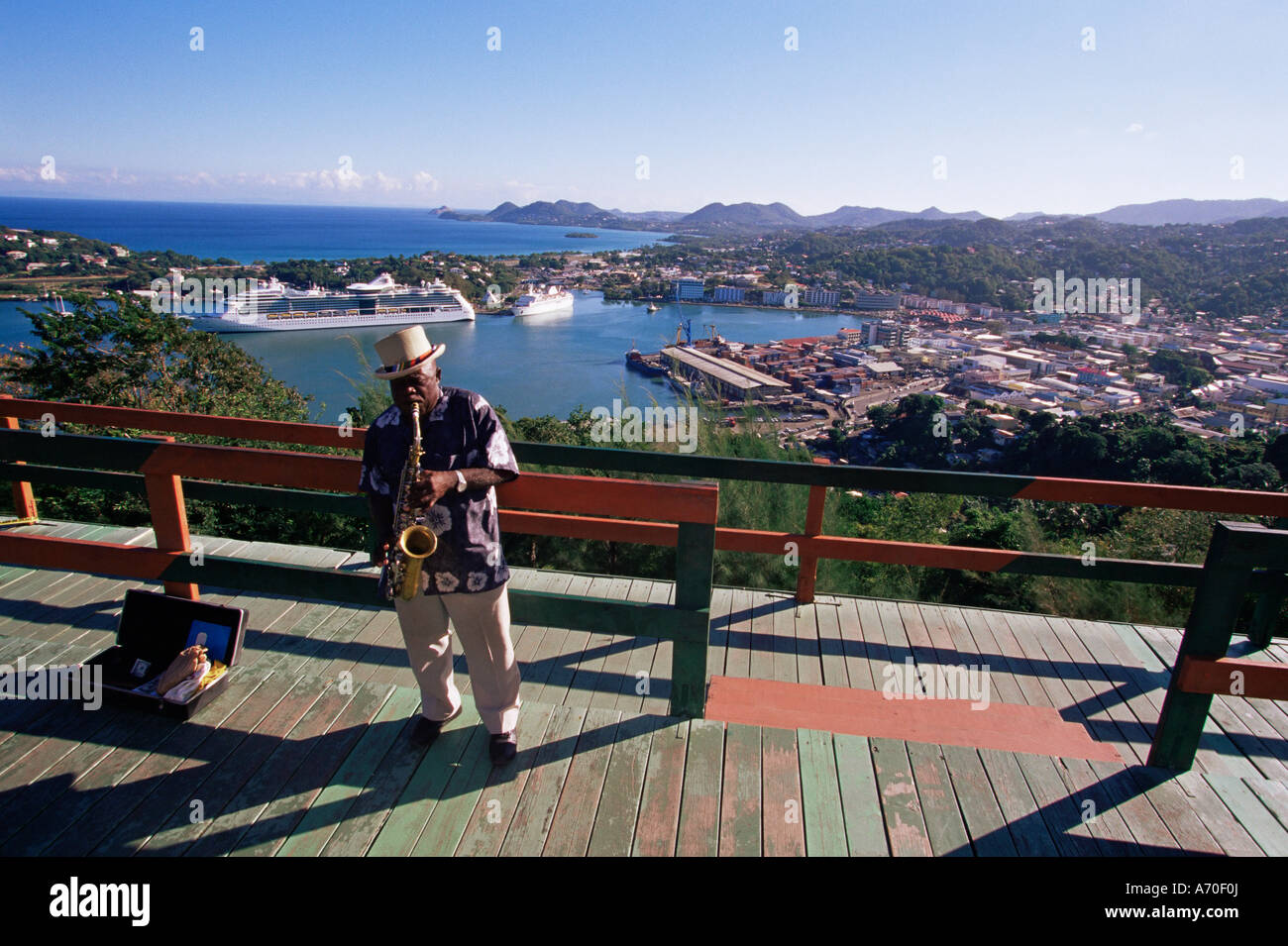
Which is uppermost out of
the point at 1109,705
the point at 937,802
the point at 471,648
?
the point at 471,648

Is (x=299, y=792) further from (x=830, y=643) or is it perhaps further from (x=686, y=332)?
(x=686, y=332)

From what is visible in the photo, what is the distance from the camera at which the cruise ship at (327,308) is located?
116 ft

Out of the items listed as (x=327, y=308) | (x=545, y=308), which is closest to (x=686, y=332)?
(x=327, y=308)

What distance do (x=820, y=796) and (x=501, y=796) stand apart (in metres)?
1.00

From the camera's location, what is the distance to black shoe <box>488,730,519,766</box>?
2342 mm

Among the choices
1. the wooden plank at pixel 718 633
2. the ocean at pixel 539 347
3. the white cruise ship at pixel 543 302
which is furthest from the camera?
the white cruise ship at pixel 543 302

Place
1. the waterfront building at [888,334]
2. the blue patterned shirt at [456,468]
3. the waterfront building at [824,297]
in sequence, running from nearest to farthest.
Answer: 1. the blue patterned shirt at [456,468]
2. the waterfront building at [888,334]
3. the waterfront building at [824,297]

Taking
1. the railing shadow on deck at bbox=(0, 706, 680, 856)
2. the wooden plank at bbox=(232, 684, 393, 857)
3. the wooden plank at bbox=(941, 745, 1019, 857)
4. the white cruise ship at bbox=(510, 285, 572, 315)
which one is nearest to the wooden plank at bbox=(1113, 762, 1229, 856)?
the wooden plank at bbox=(941, 745, 1019, 857)

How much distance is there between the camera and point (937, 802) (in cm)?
223

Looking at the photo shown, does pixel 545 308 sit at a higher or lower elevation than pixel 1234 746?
higher

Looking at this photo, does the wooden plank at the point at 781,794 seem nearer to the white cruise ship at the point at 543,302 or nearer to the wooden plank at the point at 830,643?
the wooden plank at the point at 830,643

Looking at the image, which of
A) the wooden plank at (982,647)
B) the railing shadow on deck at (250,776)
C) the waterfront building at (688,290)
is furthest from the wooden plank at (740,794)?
the waterfront building at (688,290)

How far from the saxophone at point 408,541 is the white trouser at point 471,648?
142 millimetres

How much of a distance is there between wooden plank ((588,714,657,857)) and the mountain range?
4977 centimetres
